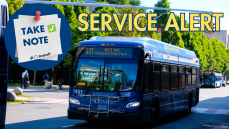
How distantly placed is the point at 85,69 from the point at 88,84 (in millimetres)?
491

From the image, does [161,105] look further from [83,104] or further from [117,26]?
[117,26]

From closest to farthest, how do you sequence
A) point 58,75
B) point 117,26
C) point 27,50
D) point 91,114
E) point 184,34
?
point 27,50 < point 91,114 < point 117,26 < point 58,75 < point 184,34

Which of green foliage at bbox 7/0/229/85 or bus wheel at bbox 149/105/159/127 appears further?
green foliage at bbox 7/0/229/85

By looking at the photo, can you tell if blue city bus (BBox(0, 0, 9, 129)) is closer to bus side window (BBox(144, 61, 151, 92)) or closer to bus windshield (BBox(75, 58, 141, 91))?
bus windshield (BBox(75, 58, 141, 91))

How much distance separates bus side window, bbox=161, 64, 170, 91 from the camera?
13.3 meters

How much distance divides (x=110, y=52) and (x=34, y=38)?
2.64m

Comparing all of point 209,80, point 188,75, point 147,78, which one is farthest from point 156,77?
point 209,80

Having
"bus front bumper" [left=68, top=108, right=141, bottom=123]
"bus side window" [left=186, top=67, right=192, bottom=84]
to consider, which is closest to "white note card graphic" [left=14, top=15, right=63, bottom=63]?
"bus front bumper" [left=68, top=108, right=141, bottom=123]

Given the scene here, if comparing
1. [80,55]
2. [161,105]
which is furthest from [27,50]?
[161,105]

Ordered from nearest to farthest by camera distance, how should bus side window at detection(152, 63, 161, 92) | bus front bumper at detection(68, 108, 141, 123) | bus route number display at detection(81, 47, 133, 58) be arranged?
bus front bumper at detection(68, 108, 141, 123)
bus route number display at detection(81, 47, 133, 58)
bus side window at detection(152, 63, 161, 92)

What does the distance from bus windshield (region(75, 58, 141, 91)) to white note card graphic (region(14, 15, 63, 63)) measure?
1.30 m

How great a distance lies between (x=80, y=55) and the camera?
11398 millimetres

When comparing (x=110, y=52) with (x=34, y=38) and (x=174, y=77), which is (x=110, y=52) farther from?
(x=174, y=77)

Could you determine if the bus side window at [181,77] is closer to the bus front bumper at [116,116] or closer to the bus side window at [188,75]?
the bus side window at [188,75]
